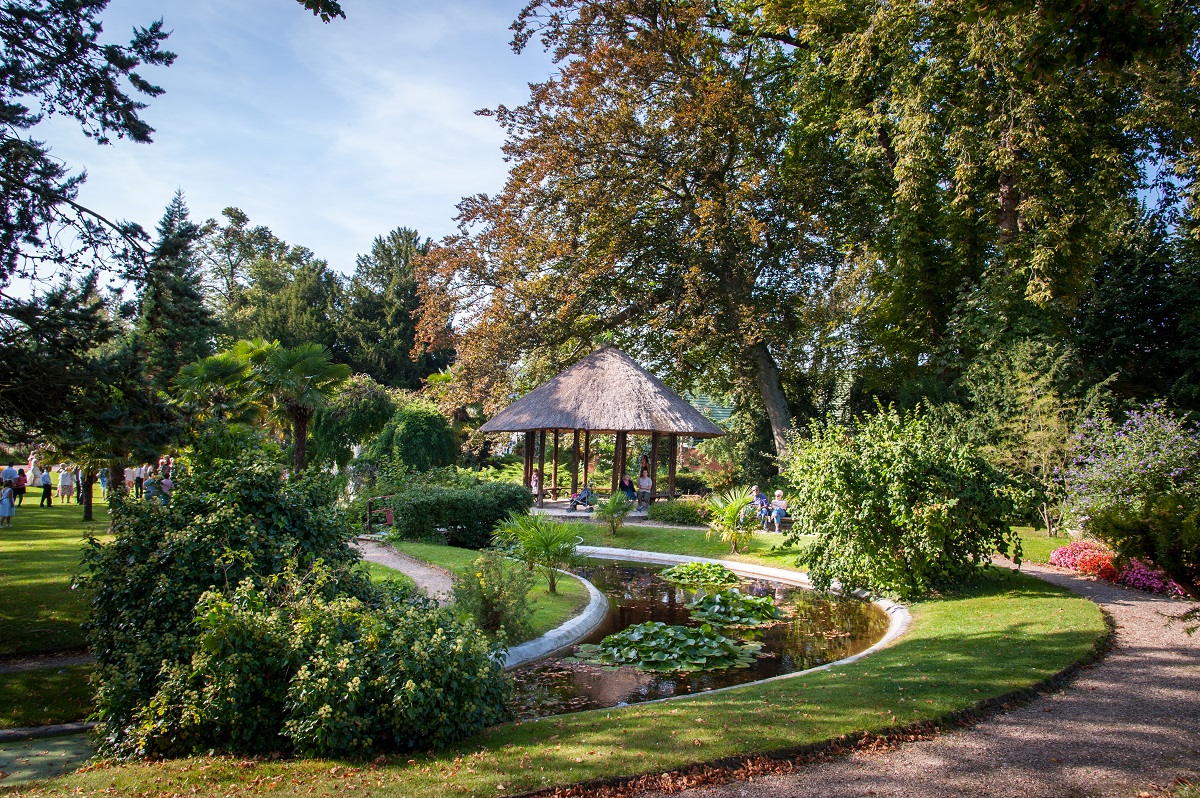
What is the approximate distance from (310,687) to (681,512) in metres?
15.8

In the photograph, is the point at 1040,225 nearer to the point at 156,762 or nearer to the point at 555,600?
the point at 555,600

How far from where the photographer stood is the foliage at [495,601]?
886 cm

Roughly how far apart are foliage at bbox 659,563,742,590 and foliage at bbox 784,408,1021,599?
93.4 inches

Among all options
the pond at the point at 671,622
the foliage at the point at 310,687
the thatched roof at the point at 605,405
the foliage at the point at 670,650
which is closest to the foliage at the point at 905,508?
the pond at the point at 671,622

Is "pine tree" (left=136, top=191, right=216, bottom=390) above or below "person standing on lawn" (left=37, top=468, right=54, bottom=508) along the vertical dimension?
above

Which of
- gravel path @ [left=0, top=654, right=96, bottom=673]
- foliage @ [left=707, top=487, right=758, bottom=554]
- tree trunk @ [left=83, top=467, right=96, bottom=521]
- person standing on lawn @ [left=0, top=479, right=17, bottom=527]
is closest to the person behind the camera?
gravel path @ [left=0, top=654, right=96, bottom=673]

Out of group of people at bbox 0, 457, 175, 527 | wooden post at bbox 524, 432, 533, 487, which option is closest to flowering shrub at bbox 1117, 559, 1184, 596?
wooden post at bbox 524, 432, 533, 487

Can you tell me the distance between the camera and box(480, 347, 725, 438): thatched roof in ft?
73.4

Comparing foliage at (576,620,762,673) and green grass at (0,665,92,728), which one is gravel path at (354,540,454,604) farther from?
green grass at (0,665,92,728)

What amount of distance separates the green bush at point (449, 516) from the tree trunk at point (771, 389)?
11.6 meters

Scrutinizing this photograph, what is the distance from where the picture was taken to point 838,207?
25.4m

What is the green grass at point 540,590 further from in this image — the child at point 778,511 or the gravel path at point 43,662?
the child at point 778,511

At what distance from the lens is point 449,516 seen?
1645 cm

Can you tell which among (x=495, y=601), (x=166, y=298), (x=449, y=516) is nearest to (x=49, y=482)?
(x=449, y=516)
